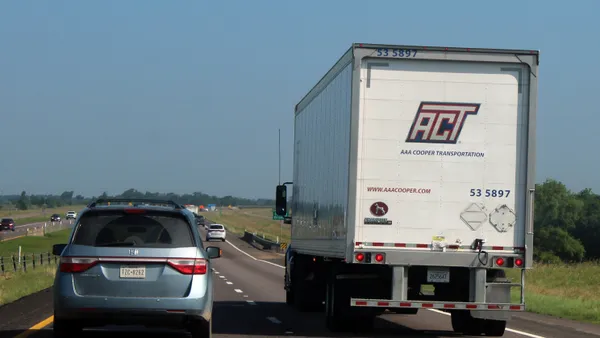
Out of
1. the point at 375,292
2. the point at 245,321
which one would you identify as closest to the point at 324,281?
the point at 245,321

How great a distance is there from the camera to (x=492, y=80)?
15141mm

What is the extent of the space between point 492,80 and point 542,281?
96.3ft

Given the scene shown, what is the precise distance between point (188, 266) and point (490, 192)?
5.15 m

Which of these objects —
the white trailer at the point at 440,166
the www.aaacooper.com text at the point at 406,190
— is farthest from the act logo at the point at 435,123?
the www.aaacooper.com text at the point at 406,190

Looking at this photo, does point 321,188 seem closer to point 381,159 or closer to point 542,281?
point 381,159

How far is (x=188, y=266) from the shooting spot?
39.7 feet

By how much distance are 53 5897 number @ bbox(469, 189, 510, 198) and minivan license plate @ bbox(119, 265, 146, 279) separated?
536 centimetres

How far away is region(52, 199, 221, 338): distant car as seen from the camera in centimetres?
1192

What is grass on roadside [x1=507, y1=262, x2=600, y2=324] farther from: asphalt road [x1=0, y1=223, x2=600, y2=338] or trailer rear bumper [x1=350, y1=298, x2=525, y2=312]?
trailer rear bumper [x1=350, y1=298, x2=525, y2=312]

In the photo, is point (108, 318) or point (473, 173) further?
point (473, 173)

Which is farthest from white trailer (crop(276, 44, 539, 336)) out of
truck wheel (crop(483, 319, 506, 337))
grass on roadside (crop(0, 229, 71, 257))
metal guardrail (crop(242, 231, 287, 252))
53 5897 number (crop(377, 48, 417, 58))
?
grass on roadside (crop(0, 229, 71, 257))

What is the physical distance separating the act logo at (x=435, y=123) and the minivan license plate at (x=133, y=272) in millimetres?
4835

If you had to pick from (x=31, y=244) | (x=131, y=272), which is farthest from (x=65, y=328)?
(x=31, y=244)

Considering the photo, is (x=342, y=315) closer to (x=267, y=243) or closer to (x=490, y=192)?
(x=490, y=192)
